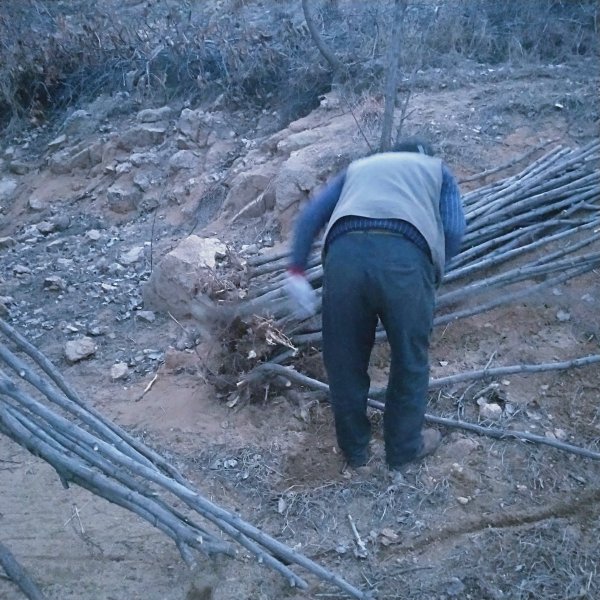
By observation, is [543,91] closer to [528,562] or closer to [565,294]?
[565,294]

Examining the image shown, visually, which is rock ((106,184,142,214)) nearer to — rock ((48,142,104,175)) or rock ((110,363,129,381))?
rock ((48,142,104,175))

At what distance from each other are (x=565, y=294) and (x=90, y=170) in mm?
4871

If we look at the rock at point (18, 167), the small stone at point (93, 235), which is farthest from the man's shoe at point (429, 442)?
the rock at point (18, 167)

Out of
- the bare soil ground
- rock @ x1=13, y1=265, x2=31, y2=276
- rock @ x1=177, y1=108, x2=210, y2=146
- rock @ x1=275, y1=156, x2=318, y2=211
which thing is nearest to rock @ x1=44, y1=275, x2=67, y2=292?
rock @ x1=13, y1=265, x2=31, y2=276

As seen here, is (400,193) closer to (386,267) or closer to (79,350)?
(386,267)

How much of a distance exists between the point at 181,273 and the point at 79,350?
0.79 metres

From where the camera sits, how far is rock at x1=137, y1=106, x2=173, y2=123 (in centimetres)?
752

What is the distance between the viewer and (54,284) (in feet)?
18.4

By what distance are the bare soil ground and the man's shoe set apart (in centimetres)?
4

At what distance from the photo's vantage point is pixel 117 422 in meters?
4.08

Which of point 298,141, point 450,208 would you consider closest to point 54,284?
point 298,141

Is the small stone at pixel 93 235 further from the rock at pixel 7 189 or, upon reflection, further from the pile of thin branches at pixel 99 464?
the pile of thin branches at pixel 99 464

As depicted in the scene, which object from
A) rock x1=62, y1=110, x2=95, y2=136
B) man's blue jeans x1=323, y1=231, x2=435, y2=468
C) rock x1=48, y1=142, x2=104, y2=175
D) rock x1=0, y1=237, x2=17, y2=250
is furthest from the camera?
rock x1=62, y1=110, x2=95, y2=136

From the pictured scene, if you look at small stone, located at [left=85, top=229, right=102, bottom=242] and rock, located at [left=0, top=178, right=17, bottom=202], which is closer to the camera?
small stone, located at [left=85, top=229, right=102, bottom=242]
